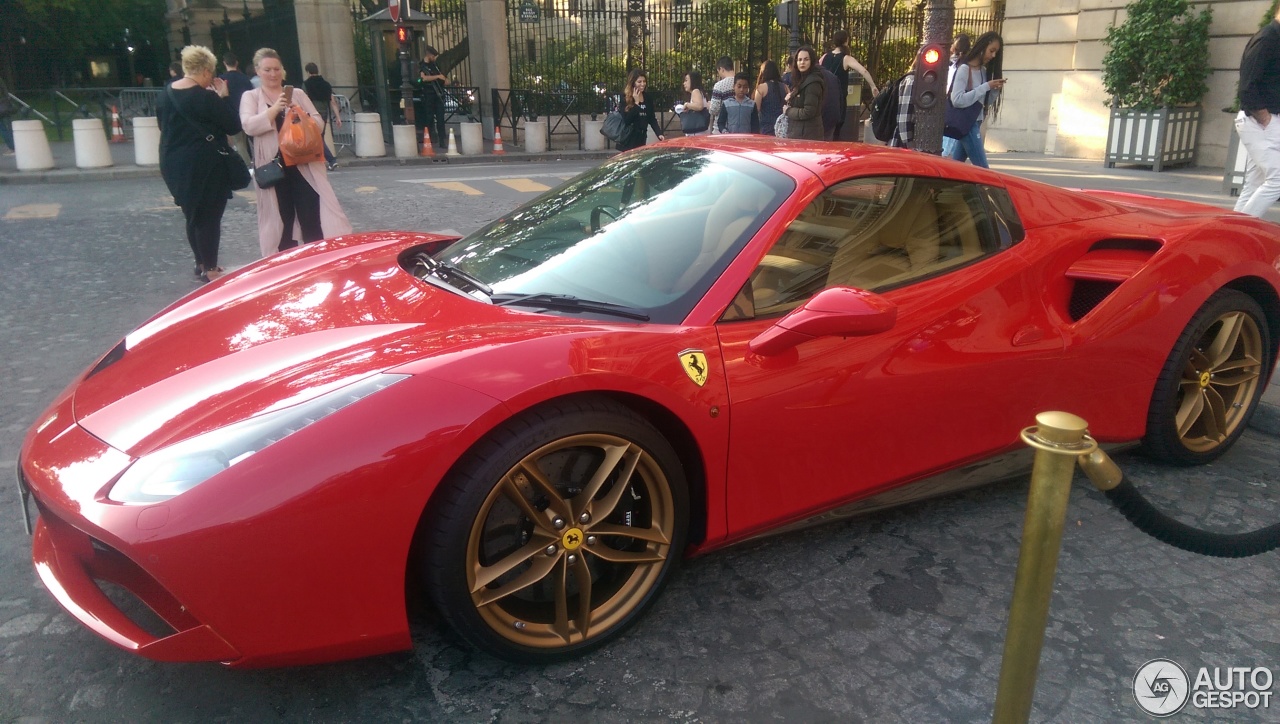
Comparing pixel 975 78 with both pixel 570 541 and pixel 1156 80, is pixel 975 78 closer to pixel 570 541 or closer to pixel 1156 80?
pixel 1156 80

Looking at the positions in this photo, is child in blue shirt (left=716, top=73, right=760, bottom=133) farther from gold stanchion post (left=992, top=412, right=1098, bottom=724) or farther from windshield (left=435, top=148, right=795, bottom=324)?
gold stanchion post (left=992, top=412, right=1098, bottom=724)

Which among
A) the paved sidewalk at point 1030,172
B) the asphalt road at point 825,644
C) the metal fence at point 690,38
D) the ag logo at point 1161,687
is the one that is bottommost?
the ag logo at point 1161,687

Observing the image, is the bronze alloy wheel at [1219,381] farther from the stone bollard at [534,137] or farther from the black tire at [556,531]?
the stone bollard at [534,137]

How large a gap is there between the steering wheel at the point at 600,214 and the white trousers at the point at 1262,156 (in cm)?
542

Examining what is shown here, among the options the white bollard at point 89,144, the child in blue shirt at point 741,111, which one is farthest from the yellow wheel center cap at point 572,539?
the white bollard at point 89,144

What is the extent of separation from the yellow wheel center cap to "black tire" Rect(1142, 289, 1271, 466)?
7.76 ft

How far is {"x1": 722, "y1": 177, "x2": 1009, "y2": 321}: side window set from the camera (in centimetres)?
272

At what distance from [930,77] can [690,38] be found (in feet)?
50.9

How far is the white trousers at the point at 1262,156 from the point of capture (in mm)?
6457

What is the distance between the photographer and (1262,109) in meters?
6.43

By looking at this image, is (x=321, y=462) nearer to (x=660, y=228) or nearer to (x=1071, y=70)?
(x=660, y=228)

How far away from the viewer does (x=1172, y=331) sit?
11.1ft

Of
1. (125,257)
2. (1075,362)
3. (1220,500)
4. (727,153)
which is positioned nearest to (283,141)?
(125,257)

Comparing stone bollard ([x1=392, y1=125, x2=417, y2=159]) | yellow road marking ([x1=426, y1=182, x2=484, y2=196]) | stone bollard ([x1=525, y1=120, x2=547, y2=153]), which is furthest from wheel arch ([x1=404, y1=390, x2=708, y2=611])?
stone bollard ([x1=525, y1=120, x2=547, y2=153])
